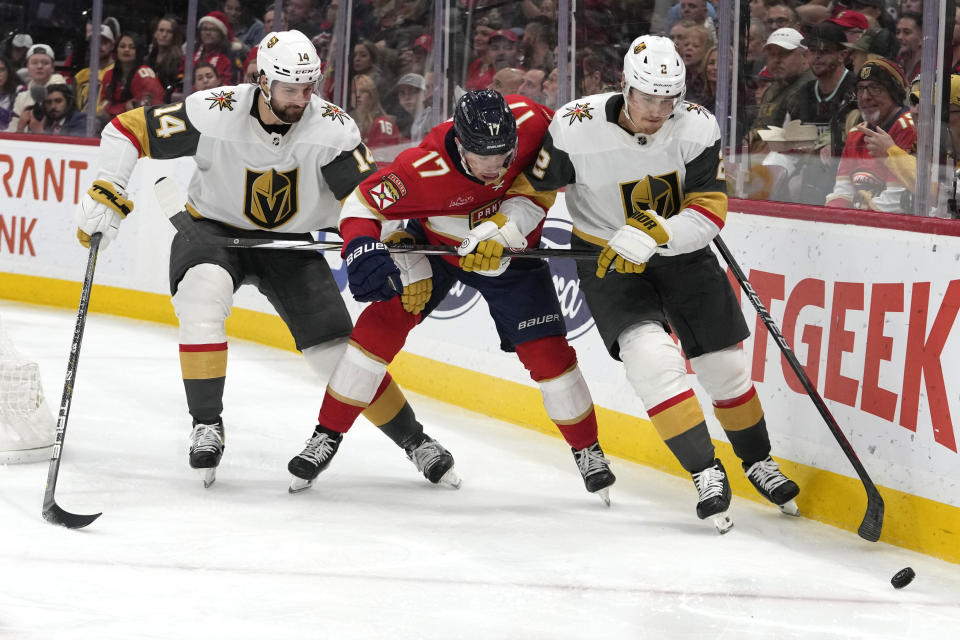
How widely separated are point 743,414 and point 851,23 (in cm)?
127

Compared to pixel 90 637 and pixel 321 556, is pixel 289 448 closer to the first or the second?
pixel 321 556

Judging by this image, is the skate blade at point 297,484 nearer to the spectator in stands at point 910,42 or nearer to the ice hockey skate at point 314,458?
the ice hockey skate at point 314,458

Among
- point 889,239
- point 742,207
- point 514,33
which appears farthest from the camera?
point 514,33

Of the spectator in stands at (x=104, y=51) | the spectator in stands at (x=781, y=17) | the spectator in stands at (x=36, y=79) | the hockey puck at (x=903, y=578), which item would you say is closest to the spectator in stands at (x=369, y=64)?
the spectator in stands at (x=104, y=51)

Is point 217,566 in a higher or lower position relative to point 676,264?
lower

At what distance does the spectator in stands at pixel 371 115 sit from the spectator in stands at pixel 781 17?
2234mm

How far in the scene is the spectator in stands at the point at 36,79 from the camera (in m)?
7.13

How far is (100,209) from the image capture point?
338 centimetres

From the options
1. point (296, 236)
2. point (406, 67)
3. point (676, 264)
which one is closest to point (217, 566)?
point (296, 236)

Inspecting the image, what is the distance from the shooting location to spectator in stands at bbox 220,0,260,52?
6.59m

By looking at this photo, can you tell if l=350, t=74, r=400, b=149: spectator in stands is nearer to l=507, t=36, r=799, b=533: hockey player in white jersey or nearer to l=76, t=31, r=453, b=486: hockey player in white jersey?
l=76, t=31, r=453, b=486: hockey player in white jersey

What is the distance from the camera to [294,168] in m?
3.45

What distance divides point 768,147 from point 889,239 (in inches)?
32.7

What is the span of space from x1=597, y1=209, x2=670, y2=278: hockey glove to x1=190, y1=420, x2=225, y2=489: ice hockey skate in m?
1.19
